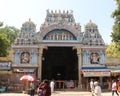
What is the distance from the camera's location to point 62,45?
4016cm

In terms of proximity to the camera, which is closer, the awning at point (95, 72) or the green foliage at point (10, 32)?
the awning at point (95, 72)

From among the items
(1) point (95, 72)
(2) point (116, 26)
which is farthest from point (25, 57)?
(2) point (116, 26)

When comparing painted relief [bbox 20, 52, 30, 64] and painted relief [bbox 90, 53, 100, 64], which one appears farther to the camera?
painted relief [bbox 90, 53, 100, 64]

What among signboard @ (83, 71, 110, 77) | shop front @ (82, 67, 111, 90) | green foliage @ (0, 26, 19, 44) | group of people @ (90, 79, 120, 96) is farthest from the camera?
green foliage @ (0, 26, 19, 44)

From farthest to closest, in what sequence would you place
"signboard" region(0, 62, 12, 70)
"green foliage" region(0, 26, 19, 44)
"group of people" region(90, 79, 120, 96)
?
"green foliage" region(0, 26, 19, 44)
"signboard" region(0, 62, 12, 70)
"group of people" region(90, 79, 120, 96)

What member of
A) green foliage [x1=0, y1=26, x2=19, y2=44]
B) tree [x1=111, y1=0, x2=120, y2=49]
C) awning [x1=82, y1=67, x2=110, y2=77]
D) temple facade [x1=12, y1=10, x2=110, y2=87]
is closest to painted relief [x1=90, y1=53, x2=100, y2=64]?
temple facade [x1=12, y1=10, x2=110, y2=87]

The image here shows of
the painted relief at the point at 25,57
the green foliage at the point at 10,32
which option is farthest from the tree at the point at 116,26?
the green foliage at the point at 10,32

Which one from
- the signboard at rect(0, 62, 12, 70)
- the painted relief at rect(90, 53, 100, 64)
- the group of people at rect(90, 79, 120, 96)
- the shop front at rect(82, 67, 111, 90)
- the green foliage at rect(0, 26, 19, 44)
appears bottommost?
the group of people at rect(90, 79, 120, 96)

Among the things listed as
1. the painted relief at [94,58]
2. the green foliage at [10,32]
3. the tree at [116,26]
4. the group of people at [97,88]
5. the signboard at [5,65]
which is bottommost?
the group of people at [97,88]

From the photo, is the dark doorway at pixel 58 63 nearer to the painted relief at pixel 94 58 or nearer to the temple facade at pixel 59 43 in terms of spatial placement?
the temple facade at pixel 59 43

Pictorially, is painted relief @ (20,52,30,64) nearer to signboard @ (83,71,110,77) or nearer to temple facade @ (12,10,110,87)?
temple facade @ (12,10,110,87)

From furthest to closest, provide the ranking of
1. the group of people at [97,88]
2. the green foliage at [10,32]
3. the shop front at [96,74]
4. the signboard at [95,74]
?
the green foliage at [10,32]
the shop front at [96,74]
the signboard at [95,74]
the group of people at [97,88]

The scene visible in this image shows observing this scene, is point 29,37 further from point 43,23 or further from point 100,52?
point 100,52

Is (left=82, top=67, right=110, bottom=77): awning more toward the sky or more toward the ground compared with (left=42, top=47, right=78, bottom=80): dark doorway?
more toward the ground
